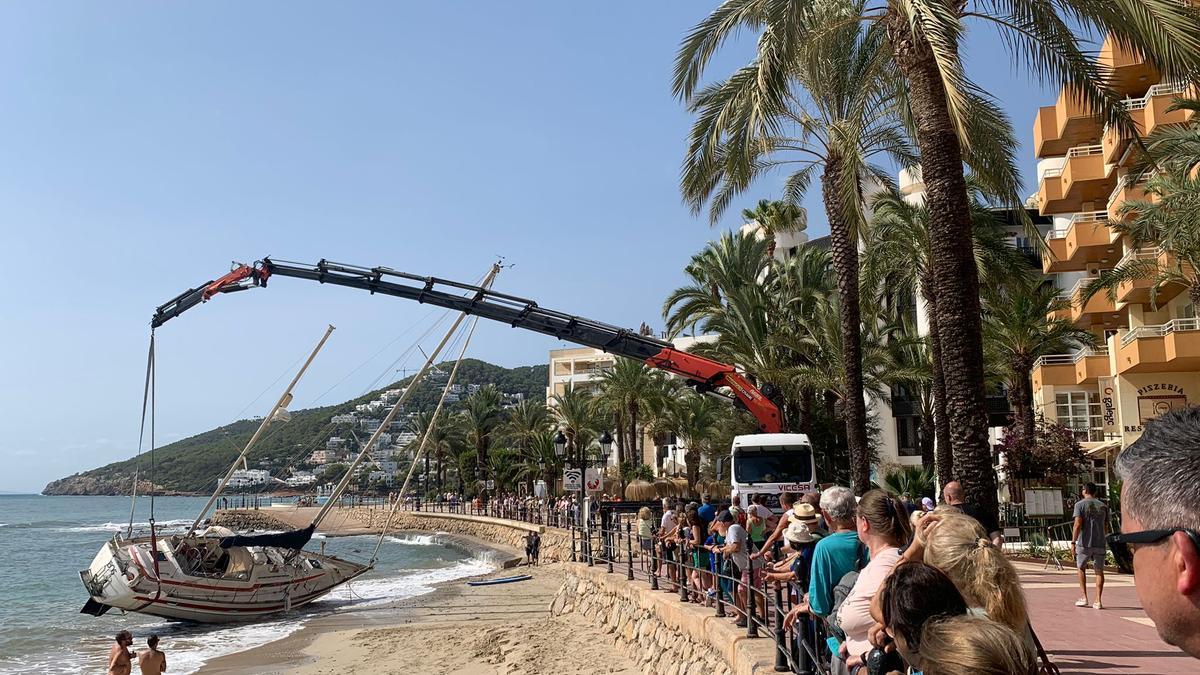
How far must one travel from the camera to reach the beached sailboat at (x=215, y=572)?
26234 millimetres

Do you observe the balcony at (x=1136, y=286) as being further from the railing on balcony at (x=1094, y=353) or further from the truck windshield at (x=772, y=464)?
the truck windshield at (x=772, y=464)

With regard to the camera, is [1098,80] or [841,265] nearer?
[1098,80]

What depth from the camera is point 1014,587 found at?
374 cm

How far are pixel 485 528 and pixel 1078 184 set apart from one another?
38262 mm

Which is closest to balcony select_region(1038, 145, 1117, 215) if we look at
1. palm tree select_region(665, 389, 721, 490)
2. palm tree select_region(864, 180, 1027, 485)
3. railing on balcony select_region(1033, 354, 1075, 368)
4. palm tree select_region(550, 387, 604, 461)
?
palm tree select_region(864, 180, 1027, 485)

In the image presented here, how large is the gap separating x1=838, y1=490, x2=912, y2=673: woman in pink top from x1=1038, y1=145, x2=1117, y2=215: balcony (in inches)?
1122

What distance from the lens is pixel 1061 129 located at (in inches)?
1195

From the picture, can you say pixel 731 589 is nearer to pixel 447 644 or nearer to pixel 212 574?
pixel 447 644

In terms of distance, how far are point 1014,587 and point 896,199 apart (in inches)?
1006

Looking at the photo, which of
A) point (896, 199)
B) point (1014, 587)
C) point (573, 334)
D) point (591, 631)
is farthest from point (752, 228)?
point (1014, 587)

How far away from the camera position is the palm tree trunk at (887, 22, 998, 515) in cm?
1179

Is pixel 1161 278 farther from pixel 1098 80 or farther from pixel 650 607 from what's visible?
pixel 650 607

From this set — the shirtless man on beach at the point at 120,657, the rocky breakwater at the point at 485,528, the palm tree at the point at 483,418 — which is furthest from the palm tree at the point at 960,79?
the palm tree at the point at 483,418

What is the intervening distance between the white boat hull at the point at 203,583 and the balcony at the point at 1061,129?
27.6 meters
